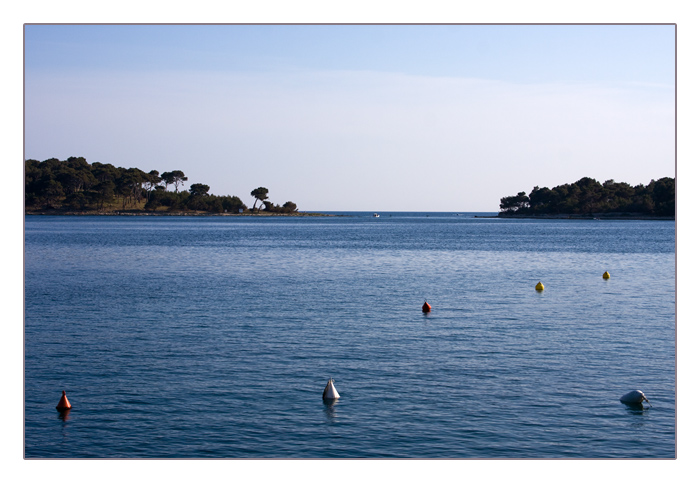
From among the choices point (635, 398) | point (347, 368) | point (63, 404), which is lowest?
point (63, 404)

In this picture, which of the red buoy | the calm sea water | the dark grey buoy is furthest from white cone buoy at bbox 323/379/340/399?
the dark grey buoy

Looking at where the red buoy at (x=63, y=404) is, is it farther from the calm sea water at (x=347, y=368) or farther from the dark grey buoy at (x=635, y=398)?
the dark grey buoy at (x=635, y=398)

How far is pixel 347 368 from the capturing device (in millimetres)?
27969

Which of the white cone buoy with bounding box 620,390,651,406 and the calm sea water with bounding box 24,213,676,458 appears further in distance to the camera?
the white cone buoy with bounding box 620,390,651,406

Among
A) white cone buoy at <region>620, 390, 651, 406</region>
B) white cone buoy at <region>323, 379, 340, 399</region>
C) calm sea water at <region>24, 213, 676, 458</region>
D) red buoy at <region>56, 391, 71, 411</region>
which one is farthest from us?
white cone buoy at <region>323, 379, 340, 399</region>

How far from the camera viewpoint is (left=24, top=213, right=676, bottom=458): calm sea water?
20312mm

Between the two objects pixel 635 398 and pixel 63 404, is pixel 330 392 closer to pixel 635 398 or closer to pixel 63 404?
pixel 63 404

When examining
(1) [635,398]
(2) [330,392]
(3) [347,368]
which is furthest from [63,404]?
(1) [635,398]

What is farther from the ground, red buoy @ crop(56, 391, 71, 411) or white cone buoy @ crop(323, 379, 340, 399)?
white cone buoy @ crop(323, 379, 340, 399)

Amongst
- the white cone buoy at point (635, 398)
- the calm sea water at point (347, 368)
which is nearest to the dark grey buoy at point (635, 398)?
the white cone buoy at point (635, 398)

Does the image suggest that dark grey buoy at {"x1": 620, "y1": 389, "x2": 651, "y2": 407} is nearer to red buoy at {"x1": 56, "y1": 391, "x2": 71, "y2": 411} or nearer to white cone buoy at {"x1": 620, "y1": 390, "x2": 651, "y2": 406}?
white cone buoy at {"x1": 620, "y1": 390, "x2": 651, "y2": 406}

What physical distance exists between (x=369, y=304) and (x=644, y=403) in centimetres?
2470

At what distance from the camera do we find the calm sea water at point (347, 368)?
20.3 m
